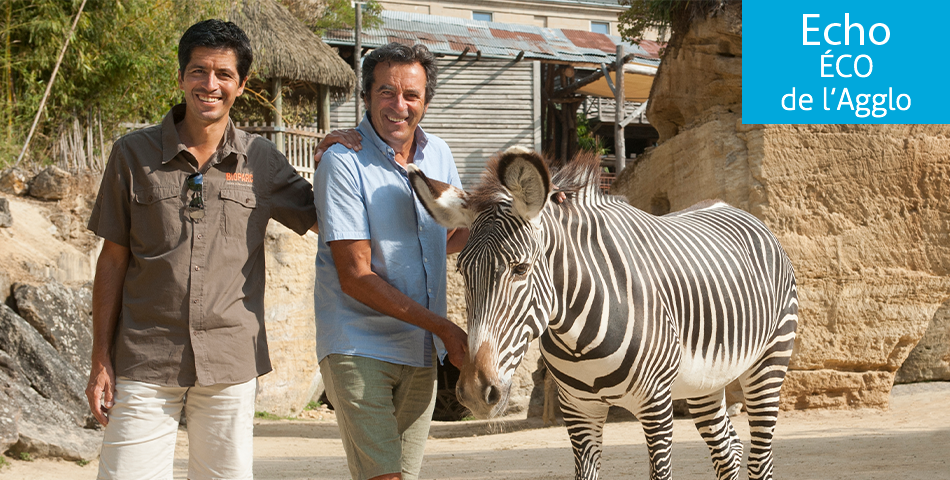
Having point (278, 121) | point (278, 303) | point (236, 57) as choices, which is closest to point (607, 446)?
point (278, 303)

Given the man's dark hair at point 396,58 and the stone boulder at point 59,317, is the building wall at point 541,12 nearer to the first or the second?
the stone boulder at point 59,317

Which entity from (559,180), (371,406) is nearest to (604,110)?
(559,180)

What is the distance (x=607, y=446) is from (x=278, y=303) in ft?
15.7

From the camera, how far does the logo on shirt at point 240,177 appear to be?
2434mm

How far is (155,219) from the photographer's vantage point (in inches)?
91.6

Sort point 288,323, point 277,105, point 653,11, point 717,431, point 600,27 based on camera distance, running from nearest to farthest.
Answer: point 717,431, point 653,11, point 288,323, point 277,105, point 600,27

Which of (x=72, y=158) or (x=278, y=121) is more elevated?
(x=278, y=121)

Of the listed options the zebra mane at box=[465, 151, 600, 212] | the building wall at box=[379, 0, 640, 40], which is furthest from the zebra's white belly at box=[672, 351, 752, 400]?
the building wall at box=[379, 0, 640, 40]

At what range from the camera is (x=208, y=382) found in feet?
7.54

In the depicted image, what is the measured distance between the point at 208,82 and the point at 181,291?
26.0 inches

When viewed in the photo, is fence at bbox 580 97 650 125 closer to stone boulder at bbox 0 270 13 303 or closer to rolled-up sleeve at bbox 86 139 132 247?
stone boulder at bbox 0 270 13 303

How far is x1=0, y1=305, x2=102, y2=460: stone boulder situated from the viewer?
610 cm

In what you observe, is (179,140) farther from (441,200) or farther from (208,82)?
(441,200)

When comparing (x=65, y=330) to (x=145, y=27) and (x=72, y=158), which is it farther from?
(x=145, y=27)
